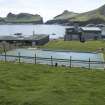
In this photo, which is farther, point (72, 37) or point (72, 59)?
point (72, 37)

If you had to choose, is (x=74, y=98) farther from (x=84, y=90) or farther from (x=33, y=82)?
(x=33, y=82)

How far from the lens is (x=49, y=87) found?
25.4 meters

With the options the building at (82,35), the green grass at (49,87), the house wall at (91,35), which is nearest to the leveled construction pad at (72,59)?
the green grass at (49,87)

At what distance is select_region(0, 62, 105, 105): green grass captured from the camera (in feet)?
70.7

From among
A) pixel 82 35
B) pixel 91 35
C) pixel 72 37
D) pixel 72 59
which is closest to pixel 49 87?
pixel 72 59

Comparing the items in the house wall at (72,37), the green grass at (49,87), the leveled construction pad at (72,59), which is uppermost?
the house wall at (72,37)

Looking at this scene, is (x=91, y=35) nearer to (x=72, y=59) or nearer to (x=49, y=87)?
(x=72, y=59)

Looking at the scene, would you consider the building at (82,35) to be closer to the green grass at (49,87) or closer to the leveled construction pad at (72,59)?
the leveled construction pad at (72,59)

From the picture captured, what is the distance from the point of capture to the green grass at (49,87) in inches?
849

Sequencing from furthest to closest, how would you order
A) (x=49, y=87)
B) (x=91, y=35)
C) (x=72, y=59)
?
(x=91, y=35)
(x=72, y=59)
(x=49, y=87)

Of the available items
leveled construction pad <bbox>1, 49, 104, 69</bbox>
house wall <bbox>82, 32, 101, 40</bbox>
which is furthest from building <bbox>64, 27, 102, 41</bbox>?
leveled construction pad <bbox>1, 49, 104, 69</bbox>

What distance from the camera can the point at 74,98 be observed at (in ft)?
73.2

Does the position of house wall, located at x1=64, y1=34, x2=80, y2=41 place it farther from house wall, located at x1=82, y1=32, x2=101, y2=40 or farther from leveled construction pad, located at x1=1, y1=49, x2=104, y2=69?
leveled construction pad, located at x1=1, y1=49, x2=104, y2=69

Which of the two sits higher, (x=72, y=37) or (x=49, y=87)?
(x=72, y=37)
